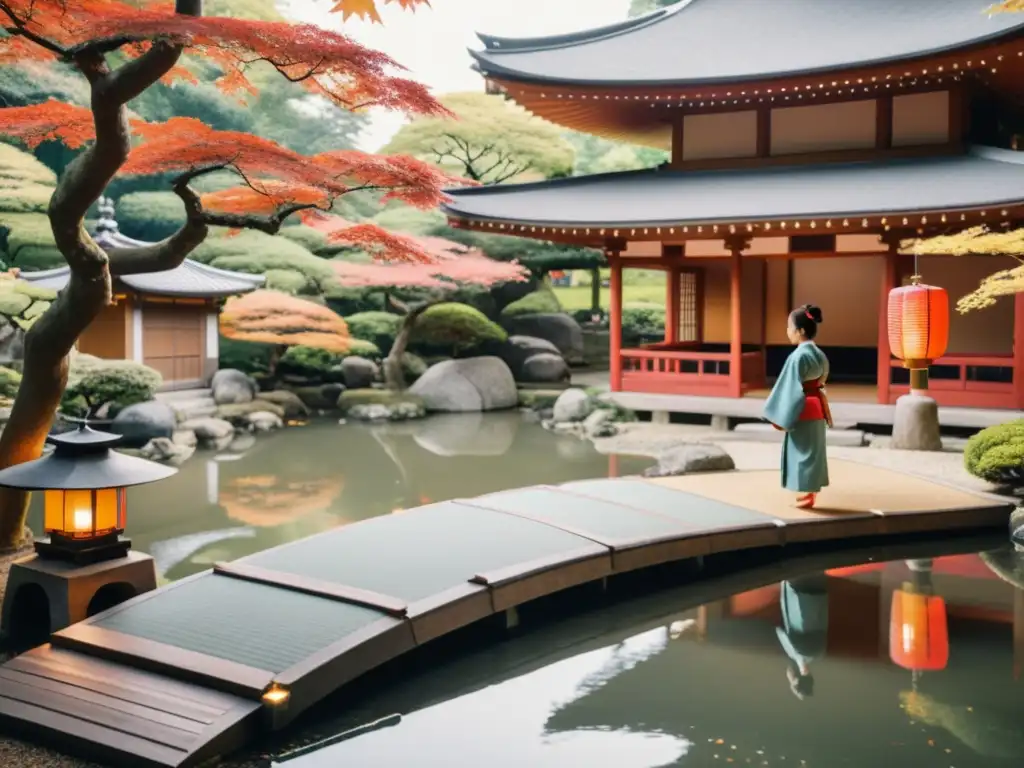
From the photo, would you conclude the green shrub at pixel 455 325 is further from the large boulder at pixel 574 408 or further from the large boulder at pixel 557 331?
the large boulder at pixel 574 408

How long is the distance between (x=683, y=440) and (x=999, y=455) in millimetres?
5041

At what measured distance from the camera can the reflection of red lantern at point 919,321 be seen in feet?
33.0

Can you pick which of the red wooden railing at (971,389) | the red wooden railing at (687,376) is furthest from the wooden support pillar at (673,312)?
the red wooden railing at (971,389)

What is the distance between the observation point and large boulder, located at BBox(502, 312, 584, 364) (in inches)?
1009

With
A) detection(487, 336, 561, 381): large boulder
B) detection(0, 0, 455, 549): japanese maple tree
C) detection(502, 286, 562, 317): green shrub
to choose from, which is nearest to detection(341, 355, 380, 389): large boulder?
detection(487, 336, 561, 381): large boulder

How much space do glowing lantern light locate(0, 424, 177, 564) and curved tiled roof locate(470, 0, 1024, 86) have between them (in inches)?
460

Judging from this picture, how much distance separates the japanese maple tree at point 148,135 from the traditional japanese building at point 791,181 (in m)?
7.12

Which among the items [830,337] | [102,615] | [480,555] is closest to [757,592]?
[480,555]

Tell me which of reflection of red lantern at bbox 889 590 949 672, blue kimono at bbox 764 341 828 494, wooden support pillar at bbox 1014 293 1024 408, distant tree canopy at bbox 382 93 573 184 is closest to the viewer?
reflection of red lantern at bbox 889 590 949 672

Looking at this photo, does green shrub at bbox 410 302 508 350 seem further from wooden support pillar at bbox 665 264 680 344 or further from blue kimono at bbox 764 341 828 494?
blue kimono at bbox 764 341 828 494

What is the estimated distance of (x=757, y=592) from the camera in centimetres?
638

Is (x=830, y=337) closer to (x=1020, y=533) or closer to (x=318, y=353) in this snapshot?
(x=1020, y=533)

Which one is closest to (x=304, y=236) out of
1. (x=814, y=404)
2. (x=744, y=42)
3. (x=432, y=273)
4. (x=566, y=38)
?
(x=432, y=273)

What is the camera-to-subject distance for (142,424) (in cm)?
1413
